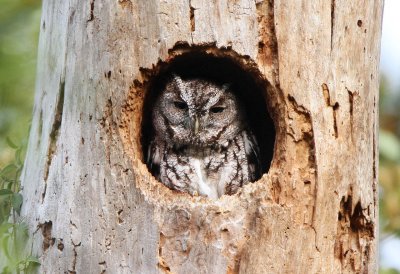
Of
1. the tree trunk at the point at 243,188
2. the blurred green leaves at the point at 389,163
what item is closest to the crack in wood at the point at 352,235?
the tree trunk at the point at 243,188

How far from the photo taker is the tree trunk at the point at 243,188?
230 cm

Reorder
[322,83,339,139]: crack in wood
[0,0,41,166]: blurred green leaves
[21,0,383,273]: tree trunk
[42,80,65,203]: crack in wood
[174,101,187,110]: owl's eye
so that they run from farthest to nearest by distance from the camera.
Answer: [174,101,187,110]: owl's eye
[42,80,65,203]: crack in wood
[322,83,339,139]: crack in wood
[21,0,383,273]: tree trunk
[0,0,41,166]: blurred green leaves

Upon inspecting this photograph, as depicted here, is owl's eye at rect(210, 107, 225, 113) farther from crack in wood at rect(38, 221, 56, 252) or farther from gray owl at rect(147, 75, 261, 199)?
crack in wood at rect(38, 221, 56, 252)

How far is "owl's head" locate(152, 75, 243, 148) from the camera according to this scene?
315 centimetres

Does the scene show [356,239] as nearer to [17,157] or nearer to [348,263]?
[348,263]

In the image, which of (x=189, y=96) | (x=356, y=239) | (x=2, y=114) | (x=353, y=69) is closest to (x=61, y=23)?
(x=189, y=96)

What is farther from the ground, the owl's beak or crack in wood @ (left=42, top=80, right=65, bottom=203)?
the owl's beak

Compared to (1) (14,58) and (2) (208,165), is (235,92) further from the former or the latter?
(1) (14,58)

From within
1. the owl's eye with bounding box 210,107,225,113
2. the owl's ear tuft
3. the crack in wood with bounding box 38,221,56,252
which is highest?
the owl's ear tuft

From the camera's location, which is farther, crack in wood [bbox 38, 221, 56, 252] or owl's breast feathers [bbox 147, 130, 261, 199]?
owl's breast feathers [bbox 147, 130, 261, 199]

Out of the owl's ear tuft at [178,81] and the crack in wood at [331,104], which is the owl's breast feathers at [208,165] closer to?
the owl's ear tuft at [178,81]

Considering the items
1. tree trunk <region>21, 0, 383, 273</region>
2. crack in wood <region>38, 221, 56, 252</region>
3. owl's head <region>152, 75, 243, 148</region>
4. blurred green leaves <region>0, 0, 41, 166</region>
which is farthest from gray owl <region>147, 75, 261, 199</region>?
blurred green leaves <region>0, 0, 41, 166</region>

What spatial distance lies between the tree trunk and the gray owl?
2.25ft

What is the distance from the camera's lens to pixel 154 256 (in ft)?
7.47
